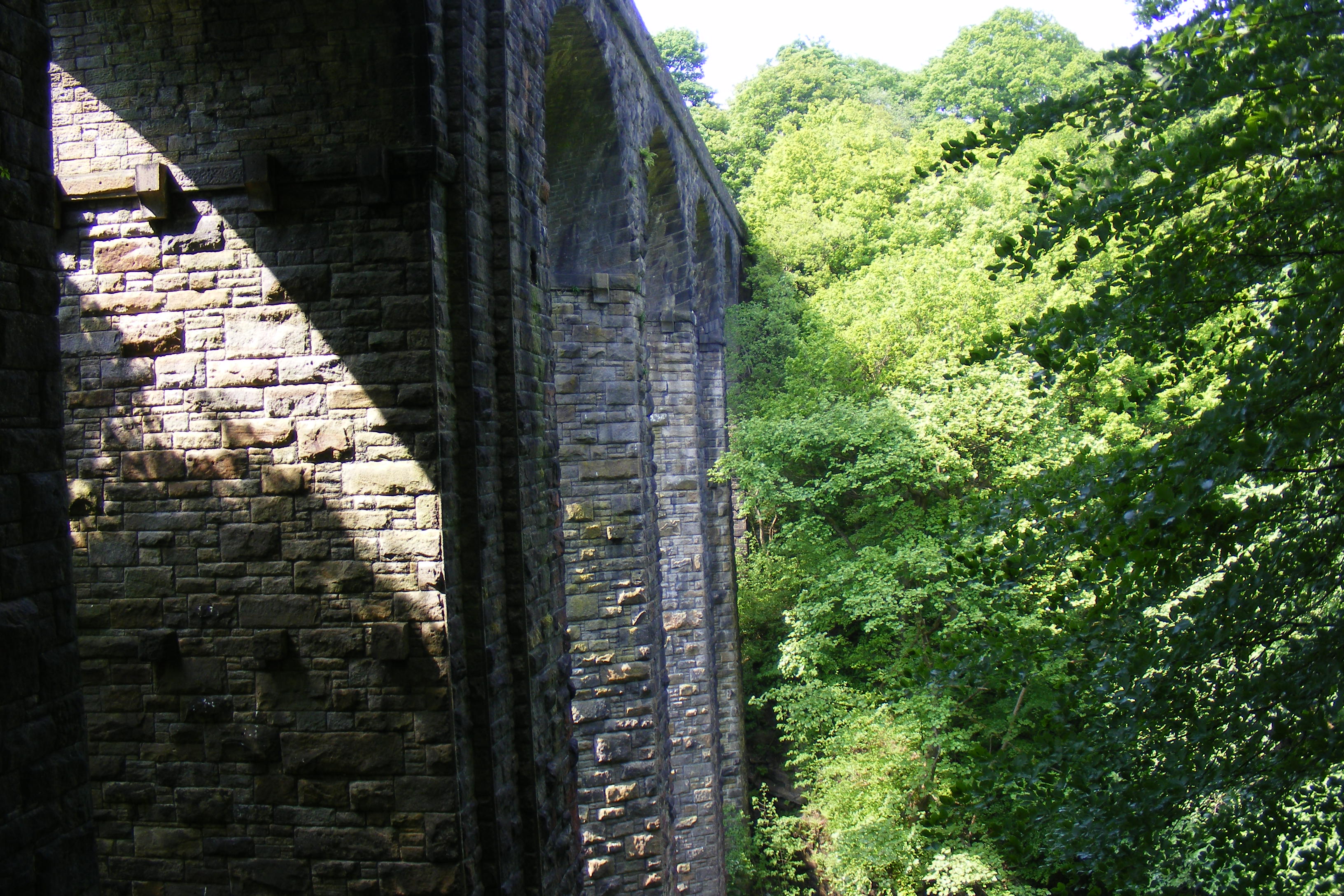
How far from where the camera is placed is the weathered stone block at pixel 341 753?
4.20 m

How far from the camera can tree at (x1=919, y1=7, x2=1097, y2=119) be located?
27.2 meters

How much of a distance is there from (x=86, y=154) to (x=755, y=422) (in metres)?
10.1

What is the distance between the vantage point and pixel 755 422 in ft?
44.6

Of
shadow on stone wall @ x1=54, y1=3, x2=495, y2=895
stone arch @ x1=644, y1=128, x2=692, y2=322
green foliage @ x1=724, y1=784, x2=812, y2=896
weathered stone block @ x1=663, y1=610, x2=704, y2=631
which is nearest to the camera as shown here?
shadow on stone wall @ x1=54, y1=3, x2=495, y2=895

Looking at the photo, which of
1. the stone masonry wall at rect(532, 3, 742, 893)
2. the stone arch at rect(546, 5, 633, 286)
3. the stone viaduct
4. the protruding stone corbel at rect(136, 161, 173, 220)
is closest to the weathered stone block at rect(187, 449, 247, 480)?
the stone viaduct

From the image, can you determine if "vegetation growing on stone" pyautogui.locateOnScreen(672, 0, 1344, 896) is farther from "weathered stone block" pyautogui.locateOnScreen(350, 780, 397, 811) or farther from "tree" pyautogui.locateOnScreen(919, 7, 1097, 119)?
"tree" pyautogui.locateOnScreen(919, 7, 1097, 119)

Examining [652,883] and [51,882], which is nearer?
[51,882]

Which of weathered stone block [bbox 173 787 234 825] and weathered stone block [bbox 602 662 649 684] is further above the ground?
weathered stone block [bbox 173 787 234 825]

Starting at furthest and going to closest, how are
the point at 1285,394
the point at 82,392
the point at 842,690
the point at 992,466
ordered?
the point at 842,690
the point at 992,466
the point at 82,392
the point at 1285,394

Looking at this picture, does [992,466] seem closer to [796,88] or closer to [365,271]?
[365,271]

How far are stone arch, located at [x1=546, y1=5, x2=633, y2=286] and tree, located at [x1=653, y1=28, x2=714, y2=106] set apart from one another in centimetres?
2428

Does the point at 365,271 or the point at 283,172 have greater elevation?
the point at 283,172

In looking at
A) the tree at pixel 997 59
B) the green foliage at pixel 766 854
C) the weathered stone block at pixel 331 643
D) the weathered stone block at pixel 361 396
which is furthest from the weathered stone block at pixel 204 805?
the tree at pixel 997 59

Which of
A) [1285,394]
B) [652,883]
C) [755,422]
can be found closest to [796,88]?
[755,422]
